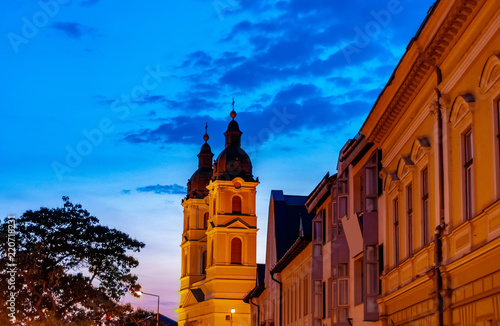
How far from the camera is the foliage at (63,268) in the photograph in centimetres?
4603

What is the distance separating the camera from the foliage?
1812 inches

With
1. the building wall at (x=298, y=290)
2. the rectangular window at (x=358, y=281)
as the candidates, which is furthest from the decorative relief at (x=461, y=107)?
the building wall at (x=298, y=290)

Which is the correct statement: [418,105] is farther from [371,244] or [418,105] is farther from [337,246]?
[337,246]

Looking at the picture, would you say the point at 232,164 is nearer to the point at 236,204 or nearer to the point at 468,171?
the point at 236,204

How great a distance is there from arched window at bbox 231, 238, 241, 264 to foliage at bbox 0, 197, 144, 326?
57149mm

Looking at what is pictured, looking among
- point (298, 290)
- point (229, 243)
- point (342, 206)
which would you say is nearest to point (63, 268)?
point (298, 290)

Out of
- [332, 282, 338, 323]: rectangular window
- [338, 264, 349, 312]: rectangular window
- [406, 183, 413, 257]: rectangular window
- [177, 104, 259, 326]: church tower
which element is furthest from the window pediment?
[177, 104, 259, 326]: church tower

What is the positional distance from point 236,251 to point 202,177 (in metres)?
21.0

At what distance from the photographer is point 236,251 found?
352 feet

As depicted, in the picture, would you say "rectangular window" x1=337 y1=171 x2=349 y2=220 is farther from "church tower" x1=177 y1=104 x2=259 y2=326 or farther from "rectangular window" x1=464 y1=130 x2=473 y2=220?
"church tower" x1=177 y1=104 x2=259 y2=326

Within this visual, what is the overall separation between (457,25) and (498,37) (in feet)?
6.55

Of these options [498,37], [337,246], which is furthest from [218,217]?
[498,37]

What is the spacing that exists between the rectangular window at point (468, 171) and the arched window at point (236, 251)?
91834 millimetres

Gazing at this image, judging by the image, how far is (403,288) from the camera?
19.9 m
